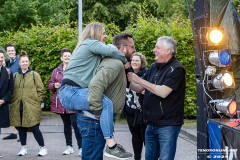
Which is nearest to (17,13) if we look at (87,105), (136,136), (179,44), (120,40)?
(179,44)

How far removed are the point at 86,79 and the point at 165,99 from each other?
4.19 feet

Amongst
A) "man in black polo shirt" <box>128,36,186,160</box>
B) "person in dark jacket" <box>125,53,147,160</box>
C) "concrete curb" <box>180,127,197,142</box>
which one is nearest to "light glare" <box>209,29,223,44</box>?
"man in black polo shirt" <box>128,36,186,160</box>

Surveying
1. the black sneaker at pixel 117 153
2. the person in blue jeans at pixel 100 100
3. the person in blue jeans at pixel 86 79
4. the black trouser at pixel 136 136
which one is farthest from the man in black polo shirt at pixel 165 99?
the black trouser at pixel 136 136

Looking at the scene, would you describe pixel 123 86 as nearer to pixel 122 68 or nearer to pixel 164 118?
pixel 122 68

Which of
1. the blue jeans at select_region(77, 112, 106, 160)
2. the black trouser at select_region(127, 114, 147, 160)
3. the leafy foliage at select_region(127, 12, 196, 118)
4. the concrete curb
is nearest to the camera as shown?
the blue jeans at select_region(77, 112, 106, 160)

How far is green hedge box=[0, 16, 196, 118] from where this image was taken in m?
13.8

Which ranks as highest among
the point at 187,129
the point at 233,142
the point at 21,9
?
the point at 21,9

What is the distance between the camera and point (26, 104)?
29.4ft

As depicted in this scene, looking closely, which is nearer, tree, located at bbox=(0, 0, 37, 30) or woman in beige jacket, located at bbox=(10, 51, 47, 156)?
woman in beige jacket, located at bbox=(10, 51, 47, 156)

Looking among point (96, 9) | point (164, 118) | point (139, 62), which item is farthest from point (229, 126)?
point (96, 9)

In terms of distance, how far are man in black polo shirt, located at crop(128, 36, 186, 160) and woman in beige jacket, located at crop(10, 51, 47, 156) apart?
11.3 feet

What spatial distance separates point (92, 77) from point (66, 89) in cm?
28

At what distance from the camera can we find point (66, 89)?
4875 millimetres

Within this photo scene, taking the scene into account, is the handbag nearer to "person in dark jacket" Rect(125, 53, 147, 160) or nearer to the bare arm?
"person in dark jacket" Rect(125, 53, 147, 160)
